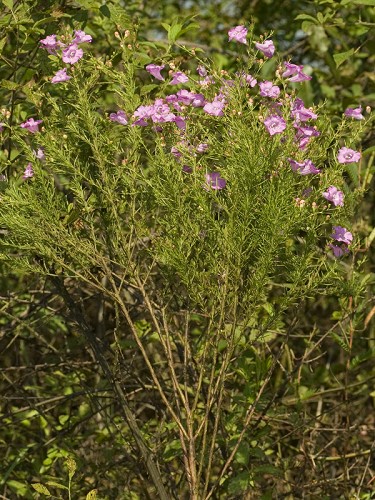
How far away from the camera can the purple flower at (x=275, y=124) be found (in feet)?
9.48

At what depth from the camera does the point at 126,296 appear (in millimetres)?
4668

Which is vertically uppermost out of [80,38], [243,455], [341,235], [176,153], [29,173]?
[80,38]

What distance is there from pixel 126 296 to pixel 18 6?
4.95 ft

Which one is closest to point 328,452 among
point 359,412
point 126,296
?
point 359,412

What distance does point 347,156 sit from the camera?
9.98ft

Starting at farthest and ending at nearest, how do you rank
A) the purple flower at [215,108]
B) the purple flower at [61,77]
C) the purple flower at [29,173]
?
the purple flower at [29,173], the purple flower at [61,77], the purple flower at [215,108]

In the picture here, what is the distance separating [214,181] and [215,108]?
0.71 feet

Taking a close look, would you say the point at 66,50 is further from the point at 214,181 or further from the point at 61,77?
the point at 214,181

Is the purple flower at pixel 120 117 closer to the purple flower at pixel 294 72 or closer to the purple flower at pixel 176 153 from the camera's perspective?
the purple flower at pixel 176 153

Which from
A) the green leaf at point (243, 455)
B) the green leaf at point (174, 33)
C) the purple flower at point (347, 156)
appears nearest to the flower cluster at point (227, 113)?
the purple flower at point (347, 156)

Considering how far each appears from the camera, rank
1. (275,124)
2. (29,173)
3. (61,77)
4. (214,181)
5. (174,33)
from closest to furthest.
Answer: (275,124) < (214,181) < (61,77) < (29,173) < (174,33)

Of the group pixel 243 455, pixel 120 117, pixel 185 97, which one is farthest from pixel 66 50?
pixel 243 455

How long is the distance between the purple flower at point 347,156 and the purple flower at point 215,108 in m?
0.38

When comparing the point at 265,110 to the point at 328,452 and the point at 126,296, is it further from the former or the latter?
the point at 328,452
